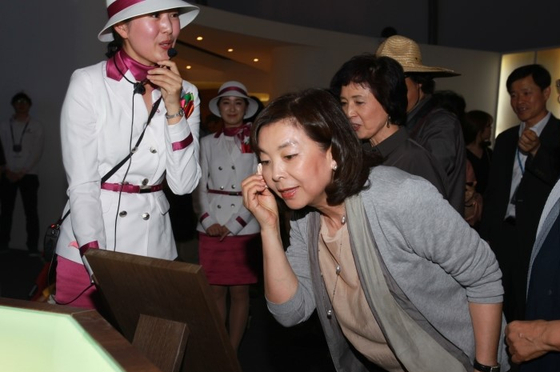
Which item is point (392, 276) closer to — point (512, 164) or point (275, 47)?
point (512, 164)

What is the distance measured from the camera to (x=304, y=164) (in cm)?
197

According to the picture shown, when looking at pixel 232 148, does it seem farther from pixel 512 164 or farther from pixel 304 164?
pixel 304 164

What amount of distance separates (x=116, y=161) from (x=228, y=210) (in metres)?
2.50

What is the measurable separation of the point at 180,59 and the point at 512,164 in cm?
964

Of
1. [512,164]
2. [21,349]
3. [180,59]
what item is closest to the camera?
[21,349]

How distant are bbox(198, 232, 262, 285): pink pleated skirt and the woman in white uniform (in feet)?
7.17

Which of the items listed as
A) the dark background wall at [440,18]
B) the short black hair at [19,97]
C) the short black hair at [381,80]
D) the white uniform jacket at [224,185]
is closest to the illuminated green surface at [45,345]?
the short black hair at [381,80]

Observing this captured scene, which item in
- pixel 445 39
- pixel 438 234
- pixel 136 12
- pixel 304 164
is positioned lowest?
pixel 445 39

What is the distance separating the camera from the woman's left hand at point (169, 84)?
7.79 feet

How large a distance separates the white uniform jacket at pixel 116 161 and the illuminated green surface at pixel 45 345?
1.03 m

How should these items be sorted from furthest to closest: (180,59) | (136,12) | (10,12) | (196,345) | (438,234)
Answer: (180,59), (10,12), (136,12), (438,234), (196,345)

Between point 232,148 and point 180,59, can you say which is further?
point 180,59

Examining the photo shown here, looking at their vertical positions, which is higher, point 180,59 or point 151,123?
point 151,123

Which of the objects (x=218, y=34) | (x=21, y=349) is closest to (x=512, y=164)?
(x=21, y=349)
